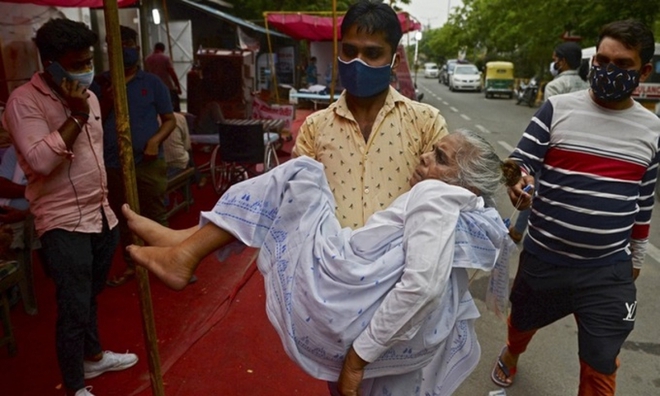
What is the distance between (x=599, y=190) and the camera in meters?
2.28

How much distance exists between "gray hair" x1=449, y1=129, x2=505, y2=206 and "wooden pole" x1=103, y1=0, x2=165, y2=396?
1.08 m

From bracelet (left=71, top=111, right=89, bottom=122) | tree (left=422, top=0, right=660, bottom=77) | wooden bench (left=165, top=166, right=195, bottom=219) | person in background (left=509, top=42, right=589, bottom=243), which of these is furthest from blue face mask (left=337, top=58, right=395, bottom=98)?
tree (left=422, top=0, right=660, bottom=77)

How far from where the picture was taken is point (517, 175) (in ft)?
7.09

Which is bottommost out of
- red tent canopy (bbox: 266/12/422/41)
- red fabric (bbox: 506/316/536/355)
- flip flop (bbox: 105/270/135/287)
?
flip flop (bbox: 105/270/135/287)

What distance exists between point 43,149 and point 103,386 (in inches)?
59.8

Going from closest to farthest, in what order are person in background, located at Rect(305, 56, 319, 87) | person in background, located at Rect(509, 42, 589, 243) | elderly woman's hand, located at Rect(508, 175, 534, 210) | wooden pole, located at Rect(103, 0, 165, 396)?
1. wooden pole, located at Rect(103, 0, 165, 396)
2. elderly woman's hand, located at Rect(508, 175, 534, 210)
3. person in background, located at Rect(509, 42, 589, 243)
4. person in background, located at Rect(305, 56, 319, 87)

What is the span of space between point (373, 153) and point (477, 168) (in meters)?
0.43

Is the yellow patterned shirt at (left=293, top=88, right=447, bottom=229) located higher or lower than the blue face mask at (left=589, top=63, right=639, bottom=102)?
lower

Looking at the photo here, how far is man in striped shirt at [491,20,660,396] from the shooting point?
2.27 metres

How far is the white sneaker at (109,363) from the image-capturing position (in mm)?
3008

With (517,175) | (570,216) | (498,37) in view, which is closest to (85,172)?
(517,175)

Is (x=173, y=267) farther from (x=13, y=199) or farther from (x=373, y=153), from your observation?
(x=13, y=199)

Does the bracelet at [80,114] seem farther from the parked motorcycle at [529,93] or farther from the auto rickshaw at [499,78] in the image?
the auto rickshaw at [499,78]

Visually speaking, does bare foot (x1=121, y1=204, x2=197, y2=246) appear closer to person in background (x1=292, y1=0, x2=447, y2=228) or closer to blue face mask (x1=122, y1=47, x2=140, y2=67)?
person in background (x1=292, y1=0, x2=447, y2=228)
